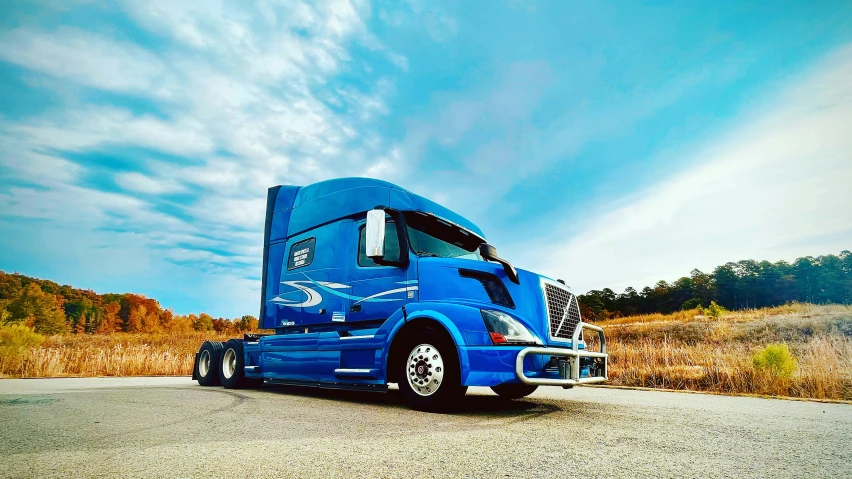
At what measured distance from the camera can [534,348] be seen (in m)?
4.71

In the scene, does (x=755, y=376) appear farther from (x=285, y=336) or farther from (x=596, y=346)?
(x=285, y=336)

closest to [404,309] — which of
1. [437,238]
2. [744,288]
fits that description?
[437,238]

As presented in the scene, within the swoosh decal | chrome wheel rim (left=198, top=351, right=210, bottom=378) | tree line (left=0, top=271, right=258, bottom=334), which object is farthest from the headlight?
tree line (left=0, top=271, right=258, bottom=334)

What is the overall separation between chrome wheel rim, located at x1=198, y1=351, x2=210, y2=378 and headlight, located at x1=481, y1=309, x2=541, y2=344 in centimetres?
664

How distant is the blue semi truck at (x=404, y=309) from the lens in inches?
190

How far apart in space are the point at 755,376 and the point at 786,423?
428 centimetres

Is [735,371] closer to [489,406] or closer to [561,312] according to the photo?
[561,312]

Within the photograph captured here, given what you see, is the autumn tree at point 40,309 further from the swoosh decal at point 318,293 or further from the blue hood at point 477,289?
the blue hood at point 477,289

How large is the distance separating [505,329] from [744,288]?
8827 centimetres

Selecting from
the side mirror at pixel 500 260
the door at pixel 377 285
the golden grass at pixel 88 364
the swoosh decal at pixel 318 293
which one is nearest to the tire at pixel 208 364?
the swoosh decal at pixel 318 293

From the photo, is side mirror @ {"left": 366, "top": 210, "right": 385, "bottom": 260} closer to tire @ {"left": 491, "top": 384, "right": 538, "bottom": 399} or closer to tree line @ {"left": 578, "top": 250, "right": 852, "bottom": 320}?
tire @ {"left": 491, "top": 384, "right": 538, "bottom": 399}

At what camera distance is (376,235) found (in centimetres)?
539

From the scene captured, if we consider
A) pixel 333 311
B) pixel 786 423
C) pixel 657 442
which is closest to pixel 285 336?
pixel 333 311

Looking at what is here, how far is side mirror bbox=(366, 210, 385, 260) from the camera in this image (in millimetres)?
5355
